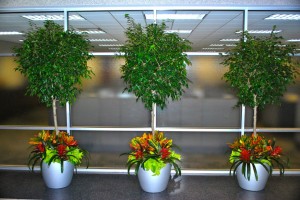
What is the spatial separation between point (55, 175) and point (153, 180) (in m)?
1.34

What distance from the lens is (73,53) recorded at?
10.9 ft

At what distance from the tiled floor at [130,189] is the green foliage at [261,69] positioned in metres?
1.24

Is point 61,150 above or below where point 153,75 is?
below

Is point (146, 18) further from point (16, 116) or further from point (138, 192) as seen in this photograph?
point (138, 192)

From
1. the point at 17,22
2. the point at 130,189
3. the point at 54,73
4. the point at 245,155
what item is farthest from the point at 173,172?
the point at 17,22

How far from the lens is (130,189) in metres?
3.48

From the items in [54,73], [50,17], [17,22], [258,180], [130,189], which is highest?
[17,22]

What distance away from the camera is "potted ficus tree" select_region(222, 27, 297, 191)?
325 cm

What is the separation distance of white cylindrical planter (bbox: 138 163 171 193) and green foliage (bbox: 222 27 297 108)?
152 cm

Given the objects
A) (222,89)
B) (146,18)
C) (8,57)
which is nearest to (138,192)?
(222,89)

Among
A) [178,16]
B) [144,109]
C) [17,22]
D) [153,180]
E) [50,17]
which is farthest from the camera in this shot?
[17,22]

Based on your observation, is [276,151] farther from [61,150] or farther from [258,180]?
[61,150]

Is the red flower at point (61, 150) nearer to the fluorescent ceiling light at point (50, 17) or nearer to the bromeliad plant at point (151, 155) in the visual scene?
the bromeliad plant at point (151, 155)

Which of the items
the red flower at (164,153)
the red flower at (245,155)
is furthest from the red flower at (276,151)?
the red flower at (164,153)
